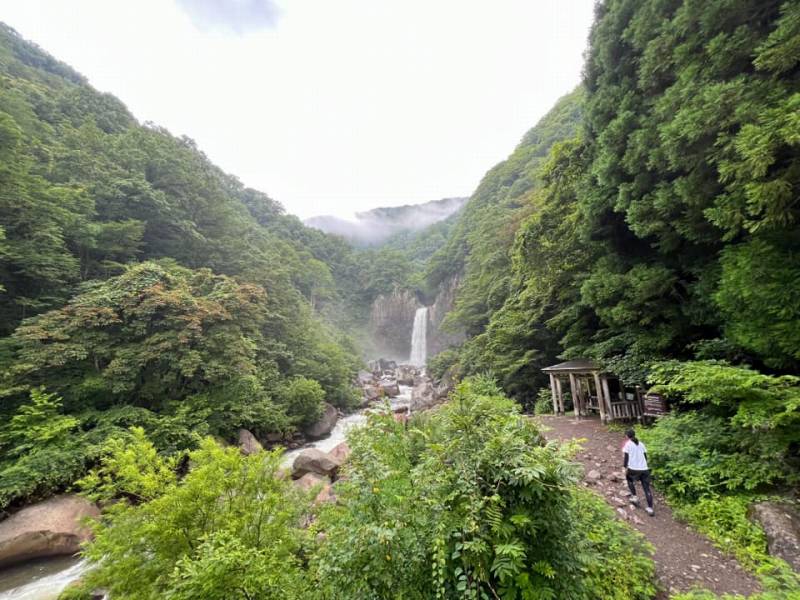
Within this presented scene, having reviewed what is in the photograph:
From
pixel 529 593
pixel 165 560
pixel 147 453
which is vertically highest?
pixel 147 453

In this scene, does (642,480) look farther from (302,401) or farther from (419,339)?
(419,339)

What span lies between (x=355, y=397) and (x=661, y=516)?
72.9 ft

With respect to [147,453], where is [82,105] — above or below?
above

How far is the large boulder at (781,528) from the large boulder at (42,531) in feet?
39.0

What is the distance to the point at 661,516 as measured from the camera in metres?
4.82

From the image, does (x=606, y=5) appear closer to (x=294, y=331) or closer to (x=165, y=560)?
(x=165, y=560)

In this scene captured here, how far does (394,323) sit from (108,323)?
44.9 m

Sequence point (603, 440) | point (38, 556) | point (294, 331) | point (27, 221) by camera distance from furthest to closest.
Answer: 1. point (294, 331)
2. point (27, 221)
3. point (603, 440)
4. point (38, 556)

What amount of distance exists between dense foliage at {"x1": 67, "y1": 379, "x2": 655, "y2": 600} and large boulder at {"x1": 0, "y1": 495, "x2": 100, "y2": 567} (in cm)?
551

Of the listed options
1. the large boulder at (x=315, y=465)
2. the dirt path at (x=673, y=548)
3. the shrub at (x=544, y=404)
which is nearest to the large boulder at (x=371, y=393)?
the shrub at (x=544, y=404)

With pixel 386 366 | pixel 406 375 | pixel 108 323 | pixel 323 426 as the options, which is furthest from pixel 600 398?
pixel 386 366

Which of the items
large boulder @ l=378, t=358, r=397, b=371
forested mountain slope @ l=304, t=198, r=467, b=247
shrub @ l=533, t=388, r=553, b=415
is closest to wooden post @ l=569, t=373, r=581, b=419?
shrub @ l=533, t=388, r=553, b=415

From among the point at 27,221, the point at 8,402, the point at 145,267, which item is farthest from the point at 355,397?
the point at 27,221

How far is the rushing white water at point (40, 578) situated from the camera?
6.38 m
